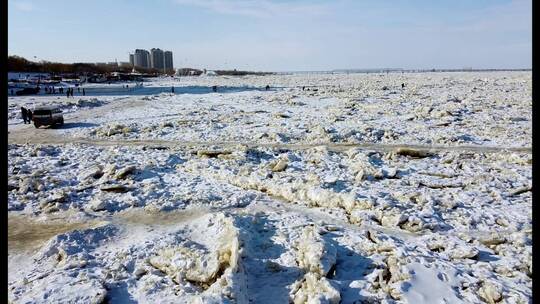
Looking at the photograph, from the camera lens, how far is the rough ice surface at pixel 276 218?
695 cm

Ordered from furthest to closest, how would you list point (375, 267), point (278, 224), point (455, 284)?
point (278, 224) → point (375, 267) → point (455, 284)

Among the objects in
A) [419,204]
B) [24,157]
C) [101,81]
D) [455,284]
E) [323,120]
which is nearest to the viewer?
[455,284]

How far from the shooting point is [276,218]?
1006cm

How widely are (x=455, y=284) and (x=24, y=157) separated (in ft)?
55.9

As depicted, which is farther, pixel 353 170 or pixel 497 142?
pixel 497 142

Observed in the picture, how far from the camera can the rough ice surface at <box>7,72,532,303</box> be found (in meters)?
6.95

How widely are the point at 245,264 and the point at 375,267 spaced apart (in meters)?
2.57

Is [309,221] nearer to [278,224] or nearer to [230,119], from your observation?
[278,224]

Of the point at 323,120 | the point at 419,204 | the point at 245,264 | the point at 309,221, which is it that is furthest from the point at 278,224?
the point at 323,120

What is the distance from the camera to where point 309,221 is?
9766mm
